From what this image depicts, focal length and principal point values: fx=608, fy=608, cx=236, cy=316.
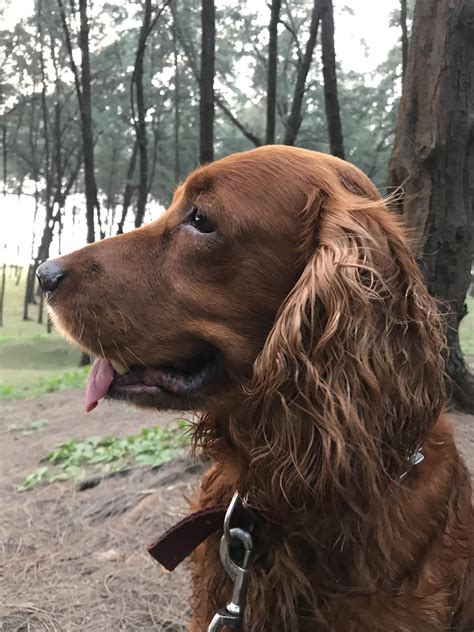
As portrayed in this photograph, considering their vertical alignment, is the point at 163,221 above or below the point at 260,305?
above

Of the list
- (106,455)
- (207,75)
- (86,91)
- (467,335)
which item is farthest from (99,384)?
(86,91)

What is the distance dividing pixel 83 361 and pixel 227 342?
1088 centimetres

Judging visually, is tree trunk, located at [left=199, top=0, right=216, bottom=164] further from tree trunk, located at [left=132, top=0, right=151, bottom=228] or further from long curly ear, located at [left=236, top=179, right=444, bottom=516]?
tree trunk, located at [left=132, top=0, right=151, bottom=228]

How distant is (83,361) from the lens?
1216 cm

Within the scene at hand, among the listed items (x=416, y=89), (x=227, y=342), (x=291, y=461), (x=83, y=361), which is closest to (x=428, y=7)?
(x=416, y=89)

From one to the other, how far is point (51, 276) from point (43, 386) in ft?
27.6

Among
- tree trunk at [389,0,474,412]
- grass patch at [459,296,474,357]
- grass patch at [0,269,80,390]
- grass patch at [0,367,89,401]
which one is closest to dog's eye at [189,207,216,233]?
tree trunk at [389,0,474,412]

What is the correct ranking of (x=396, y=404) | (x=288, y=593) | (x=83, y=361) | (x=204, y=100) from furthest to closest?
(x=83, y=361) → (x=204, y=100) → (x=288, y=593) → (x=396, y=404)

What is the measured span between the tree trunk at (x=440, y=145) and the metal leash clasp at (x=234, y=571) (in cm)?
268

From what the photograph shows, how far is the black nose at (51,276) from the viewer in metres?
1.80

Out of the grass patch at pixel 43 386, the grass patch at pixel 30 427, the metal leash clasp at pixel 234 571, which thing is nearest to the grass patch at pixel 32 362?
the grass patch at pixel 43 386

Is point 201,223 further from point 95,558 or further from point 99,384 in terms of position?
point 95,558

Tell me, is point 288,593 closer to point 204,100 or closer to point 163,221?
point 163,221

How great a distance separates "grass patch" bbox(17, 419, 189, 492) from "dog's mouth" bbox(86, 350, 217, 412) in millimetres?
2419
